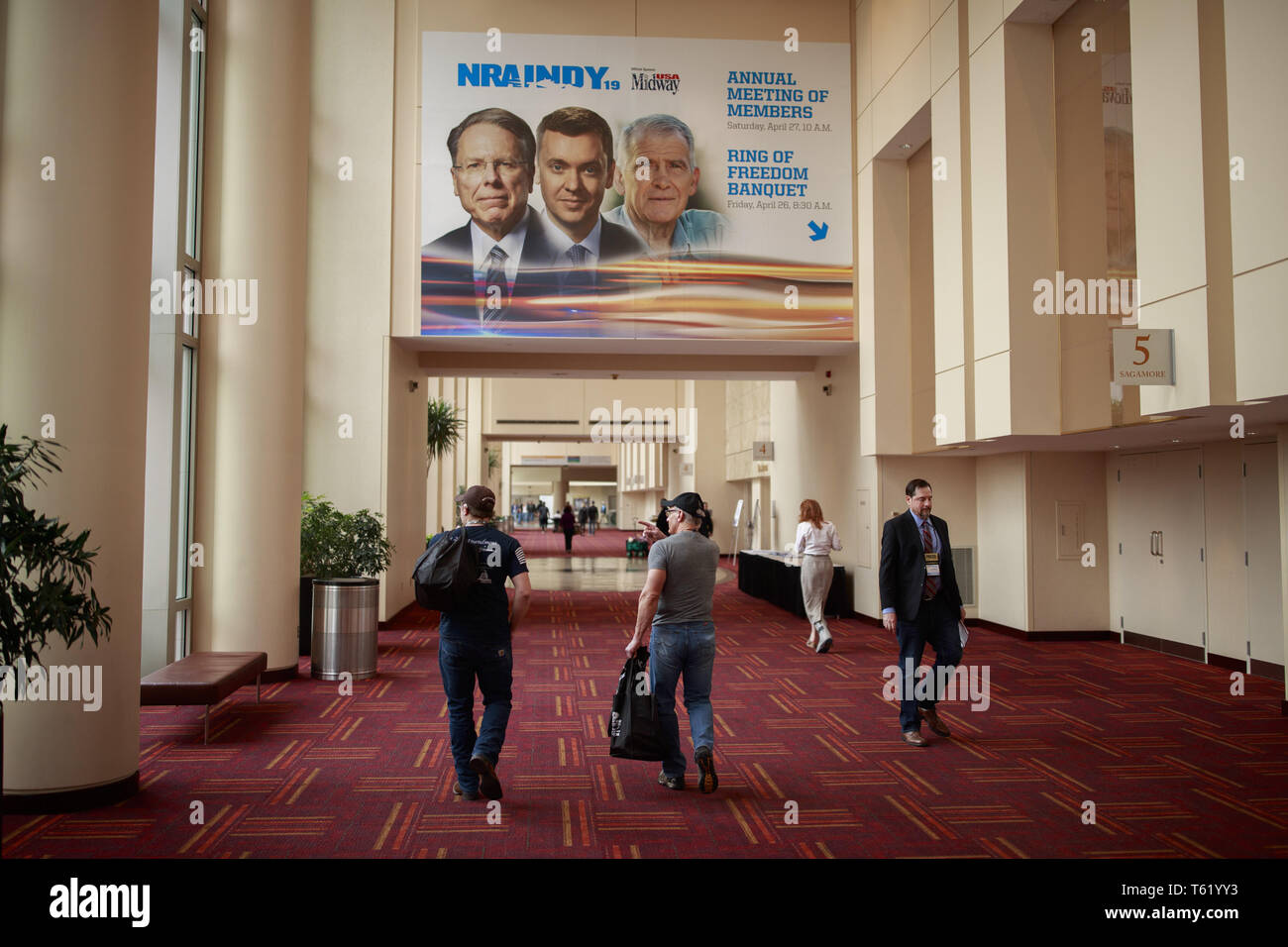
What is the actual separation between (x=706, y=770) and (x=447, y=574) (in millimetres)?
1541

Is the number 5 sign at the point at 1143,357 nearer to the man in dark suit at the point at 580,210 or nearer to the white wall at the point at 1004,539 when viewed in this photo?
the white wall at the point at 1004,539

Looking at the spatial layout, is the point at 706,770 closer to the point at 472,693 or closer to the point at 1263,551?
the point at 472,693

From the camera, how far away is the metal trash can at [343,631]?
23.8ft

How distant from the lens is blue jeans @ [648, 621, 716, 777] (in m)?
4.20

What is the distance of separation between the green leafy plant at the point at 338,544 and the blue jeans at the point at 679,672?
5.20 m

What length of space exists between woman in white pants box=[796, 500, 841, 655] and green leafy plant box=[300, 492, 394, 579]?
14.1 feet

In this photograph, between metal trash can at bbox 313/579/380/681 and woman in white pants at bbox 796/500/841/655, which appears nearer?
metal trash can at bbox 313/579/380/681

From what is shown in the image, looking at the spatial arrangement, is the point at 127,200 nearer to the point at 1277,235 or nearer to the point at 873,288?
the point at 1277,235

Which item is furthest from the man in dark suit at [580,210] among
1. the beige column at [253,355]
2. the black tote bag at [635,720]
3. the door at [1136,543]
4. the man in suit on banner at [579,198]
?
the black tote bag at [635,720]
